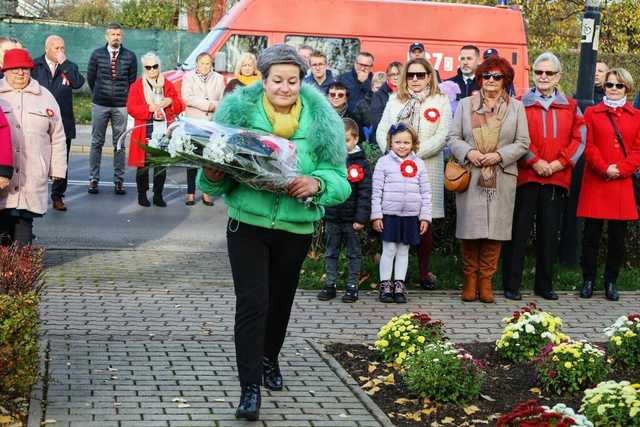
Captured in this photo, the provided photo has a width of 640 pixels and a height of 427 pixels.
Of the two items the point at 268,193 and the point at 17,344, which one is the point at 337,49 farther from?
the point at 17,344

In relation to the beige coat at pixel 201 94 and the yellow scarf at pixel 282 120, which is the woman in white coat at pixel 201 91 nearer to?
the beige coat at pixel 201 94

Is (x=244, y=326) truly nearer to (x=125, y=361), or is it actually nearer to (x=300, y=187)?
(x=300, y=187)

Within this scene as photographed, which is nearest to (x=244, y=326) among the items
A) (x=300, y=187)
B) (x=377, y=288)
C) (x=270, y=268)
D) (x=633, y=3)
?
(x=270, y=268)

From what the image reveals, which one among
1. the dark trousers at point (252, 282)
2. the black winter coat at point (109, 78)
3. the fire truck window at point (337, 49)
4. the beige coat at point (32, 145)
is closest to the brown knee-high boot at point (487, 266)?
the beige coat at point (32, 145)

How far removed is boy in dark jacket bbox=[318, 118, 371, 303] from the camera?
32.3 ft

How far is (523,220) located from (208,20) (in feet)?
105

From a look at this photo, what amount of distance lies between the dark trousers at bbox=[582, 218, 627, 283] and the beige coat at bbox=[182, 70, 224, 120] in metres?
6.20

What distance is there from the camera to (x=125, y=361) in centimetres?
766

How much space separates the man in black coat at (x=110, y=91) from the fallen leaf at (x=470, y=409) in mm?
9666

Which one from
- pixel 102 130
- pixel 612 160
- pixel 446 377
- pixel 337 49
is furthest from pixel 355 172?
pixel 337 49

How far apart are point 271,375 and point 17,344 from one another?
5.43 ft

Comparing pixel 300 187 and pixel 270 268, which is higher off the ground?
pixel 300 187

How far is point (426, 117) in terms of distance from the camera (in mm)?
10617

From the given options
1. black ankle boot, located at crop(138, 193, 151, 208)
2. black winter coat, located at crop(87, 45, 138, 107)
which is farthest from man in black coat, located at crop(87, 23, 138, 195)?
black ankle boot, located at crop(138, 193, 151, 208)
